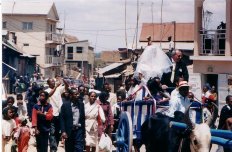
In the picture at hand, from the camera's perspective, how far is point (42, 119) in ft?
30.6

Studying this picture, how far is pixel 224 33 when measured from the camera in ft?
63.2

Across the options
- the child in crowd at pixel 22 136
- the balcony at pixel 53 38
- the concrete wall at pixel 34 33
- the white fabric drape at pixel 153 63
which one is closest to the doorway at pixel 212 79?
the white fabric drape at pixel 153 63

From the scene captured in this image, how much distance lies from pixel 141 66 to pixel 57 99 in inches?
92.0

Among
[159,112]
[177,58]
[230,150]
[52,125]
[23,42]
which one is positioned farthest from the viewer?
[23,42]

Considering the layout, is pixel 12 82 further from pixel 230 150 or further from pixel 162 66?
pixel 230 150

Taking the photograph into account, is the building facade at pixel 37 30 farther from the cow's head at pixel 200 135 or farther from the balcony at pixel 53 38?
the cow's head at pixel 200 135

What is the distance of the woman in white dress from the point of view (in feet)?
30.9

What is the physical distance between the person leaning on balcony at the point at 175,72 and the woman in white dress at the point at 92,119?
1309 millimetres

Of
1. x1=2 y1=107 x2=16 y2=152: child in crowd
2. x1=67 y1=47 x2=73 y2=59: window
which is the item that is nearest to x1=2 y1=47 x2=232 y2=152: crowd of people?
x1=2 y1=107 x2=16 y2=152: child in crowd

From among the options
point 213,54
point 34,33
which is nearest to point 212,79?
point 213,54

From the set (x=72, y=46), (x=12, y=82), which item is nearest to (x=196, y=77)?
(x=12, y=82)

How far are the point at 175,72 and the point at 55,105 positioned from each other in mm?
2741

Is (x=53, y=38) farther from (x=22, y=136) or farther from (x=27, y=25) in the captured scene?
(x=22, y=136)

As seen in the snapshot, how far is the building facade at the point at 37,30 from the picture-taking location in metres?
40.9
